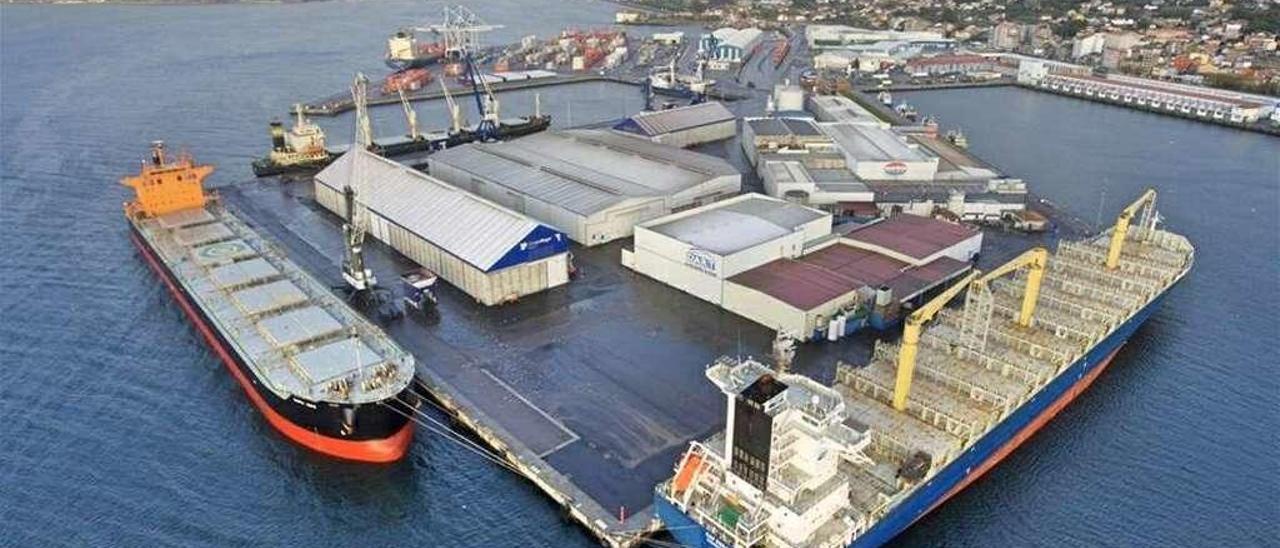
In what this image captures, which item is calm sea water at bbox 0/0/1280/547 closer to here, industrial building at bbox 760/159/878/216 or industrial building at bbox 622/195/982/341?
industrial building at bbox 622/195/982/341

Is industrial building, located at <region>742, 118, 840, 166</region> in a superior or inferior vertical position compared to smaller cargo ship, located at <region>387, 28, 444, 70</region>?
inferior

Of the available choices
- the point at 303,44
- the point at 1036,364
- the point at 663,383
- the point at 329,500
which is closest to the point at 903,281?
the point at 1036,364

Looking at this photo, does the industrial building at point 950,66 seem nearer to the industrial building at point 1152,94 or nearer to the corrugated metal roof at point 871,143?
the industrial building at point 1152,94

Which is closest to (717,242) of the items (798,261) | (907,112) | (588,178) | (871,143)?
(798,261)

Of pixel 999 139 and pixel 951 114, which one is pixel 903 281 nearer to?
pixel 999 139

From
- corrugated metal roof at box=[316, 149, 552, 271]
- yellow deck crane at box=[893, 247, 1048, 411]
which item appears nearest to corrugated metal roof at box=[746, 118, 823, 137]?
corrugated metal roof at box=[316, 149, 552, 271]

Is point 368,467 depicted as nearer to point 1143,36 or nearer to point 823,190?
point 823,190

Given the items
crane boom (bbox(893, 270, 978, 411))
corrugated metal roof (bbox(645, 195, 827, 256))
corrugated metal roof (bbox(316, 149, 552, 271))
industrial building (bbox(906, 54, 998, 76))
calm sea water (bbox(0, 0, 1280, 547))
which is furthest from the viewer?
industrial building (bbox(906, 54, 998, 76))
